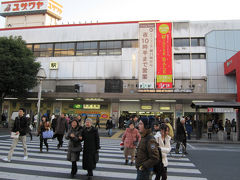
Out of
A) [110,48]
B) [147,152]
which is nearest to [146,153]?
[147,152]

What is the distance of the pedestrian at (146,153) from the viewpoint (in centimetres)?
312

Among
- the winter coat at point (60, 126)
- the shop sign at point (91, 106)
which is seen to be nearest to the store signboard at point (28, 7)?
the shop sign at point (91, 106)

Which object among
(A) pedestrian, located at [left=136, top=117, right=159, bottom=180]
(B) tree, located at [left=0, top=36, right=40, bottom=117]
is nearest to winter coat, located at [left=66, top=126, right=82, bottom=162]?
(A) pedestrian, located at [left=136, top=117, right=159, bottom=180]

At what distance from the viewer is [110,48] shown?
27.8 m

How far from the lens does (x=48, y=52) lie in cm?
2975

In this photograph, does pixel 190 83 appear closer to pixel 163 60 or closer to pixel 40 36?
pixel 163 60

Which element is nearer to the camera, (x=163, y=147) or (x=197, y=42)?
(x=163, y=147)

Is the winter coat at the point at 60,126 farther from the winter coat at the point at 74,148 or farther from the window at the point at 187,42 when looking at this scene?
the window at the point at 187,42

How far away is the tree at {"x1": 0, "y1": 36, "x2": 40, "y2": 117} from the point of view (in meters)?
20.9

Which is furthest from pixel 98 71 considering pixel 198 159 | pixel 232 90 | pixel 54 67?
pixel 198 159

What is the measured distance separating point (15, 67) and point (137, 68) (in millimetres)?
15248

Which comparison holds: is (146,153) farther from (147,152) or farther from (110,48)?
(110,48)

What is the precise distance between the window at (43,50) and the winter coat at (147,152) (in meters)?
29.3

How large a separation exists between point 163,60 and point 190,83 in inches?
188
